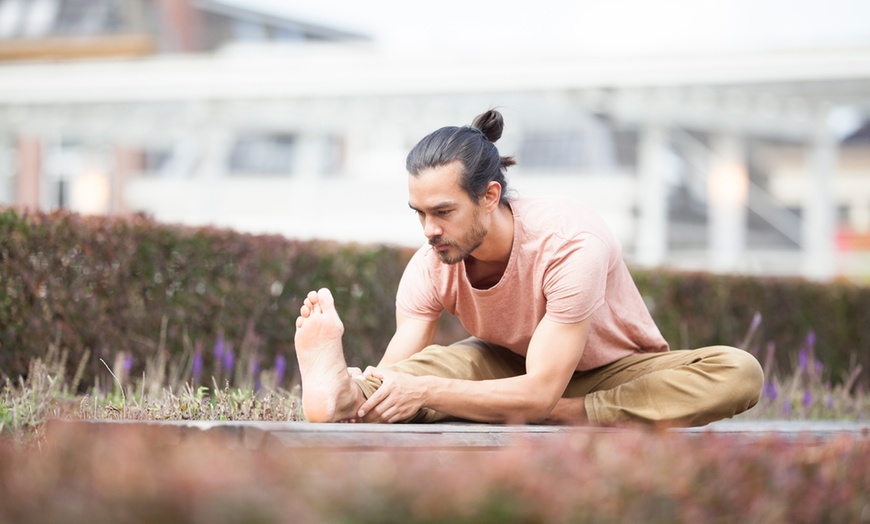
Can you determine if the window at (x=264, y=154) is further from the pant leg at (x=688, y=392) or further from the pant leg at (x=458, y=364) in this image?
the pant leg at (x=688, y=392)

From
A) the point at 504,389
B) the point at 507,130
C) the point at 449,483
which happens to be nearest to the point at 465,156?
the point at 504,389

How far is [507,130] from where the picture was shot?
1179cm

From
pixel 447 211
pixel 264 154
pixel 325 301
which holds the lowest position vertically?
pixel 325 301

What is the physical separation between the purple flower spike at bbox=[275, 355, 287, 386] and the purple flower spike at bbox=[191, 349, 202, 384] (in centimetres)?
42

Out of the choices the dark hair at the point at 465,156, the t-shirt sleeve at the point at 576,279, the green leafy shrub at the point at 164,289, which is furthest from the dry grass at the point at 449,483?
→ the green leafy shrub at the point at 164,289

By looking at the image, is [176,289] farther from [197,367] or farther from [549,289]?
[549,289]

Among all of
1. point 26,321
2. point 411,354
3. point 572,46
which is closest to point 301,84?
point 572,46

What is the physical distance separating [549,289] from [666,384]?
2.01ft

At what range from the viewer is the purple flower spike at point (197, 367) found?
17.6 ft

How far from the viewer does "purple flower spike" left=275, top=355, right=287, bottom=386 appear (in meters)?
5.48

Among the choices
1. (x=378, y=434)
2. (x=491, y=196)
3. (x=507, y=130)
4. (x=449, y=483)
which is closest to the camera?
(x=449, y=483)

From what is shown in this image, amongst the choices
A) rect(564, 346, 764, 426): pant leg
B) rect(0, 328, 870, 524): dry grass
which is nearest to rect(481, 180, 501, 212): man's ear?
rect(564, 346, 764, 426): pant leg

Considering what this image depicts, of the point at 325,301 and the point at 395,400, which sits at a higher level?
the point at 325,301

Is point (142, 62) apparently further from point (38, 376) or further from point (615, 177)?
point (38, 376)
